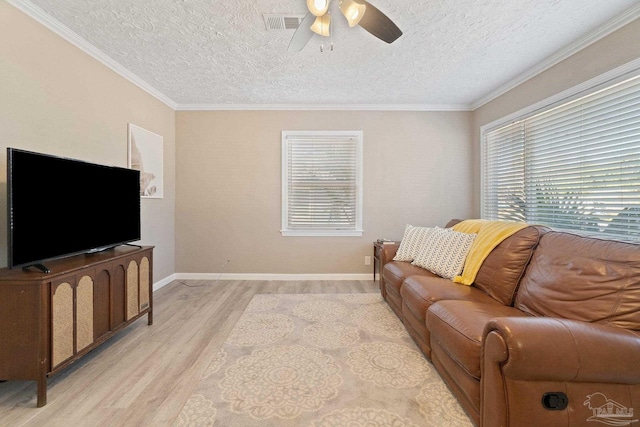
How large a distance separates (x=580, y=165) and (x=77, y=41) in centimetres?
454

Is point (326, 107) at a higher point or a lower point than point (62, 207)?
higher

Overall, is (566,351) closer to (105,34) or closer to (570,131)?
(570,131)

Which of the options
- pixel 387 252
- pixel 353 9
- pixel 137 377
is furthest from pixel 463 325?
pixel 137 377

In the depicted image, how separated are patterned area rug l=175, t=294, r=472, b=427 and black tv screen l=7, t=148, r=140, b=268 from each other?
135cm

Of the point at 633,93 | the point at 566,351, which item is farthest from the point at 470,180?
the point at 566,351

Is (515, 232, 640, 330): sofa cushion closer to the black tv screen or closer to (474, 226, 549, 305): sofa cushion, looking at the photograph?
(474, 226, 549, 305): sofa cushion

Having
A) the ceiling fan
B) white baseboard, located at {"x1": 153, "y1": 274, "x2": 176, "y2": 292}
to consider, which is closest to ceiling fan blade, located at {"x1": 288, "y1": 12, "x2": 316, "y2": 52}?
the ceiling fan

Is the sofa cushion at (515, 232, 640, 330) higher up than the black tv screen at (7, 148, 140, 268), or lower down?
lower down

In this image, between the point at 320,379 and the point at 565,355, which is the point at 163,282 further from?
the point at 565,355

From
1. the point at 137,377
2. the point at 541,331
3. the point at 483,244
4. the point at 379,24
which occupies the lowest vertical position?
the point at 137,377

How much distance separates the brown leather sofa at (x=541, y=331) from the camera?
3.48 ft

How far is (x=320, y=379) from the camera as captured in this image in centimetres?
172

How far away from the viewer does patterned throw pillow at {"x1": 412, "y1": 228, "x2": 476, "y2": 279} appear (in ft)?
7.79

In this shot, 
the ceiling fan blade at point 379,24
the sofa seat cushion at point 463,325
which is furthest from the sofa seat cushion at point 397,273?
the ceiling fan blade at point 379,24
